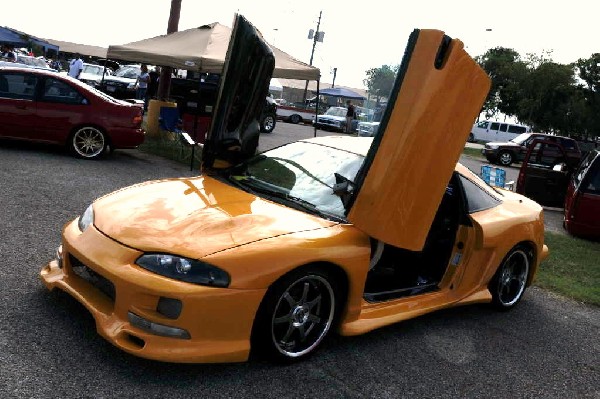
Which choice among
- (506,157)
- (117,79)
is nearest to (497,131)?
(506,157)

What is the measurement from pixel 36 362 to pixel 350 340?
1.91m

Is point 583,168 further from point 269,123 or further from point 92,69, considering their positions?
point 92,69

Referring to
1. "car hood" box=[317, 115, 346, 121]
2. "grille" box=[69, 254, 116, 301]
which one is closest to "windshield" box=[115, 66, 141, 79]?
"car hood" box=[317, 115, 346, 121]

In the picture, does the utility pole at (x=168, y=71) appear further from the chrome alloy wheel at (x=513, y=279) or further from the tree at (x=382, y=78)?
the chrome alloy wheel at (x=513, y=279)

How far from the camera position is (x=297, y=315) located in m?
3.29

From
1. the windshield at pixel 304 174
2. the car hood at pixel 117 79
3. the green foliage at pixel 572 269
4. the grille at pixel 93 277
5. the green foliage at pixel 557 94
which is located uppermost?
the green foliage at pixel 557 94

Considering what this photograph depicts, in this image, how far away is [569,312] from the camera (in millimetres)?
5203

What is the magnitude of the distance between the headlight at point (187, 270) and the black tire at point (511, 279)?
8.93ft

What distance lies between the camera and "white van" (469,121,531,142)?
116ft

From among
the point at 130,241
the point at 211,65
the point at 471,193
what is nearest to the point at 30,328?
the point at 130,241

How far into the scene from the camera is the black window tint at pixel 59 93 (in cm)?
870

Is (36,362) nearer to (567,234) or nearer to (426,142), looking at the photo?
(426,142)

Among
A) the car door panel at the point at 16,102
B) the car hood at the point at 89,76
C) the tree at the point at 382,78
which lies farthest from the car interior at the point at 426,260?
the car hood at the point at 89,76

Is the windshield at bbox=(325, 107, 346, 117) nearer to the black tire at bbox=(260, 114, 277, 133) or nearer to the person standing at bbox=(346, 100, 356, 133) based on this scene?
the person standing at bbox=(346, 100, 356, 133)
